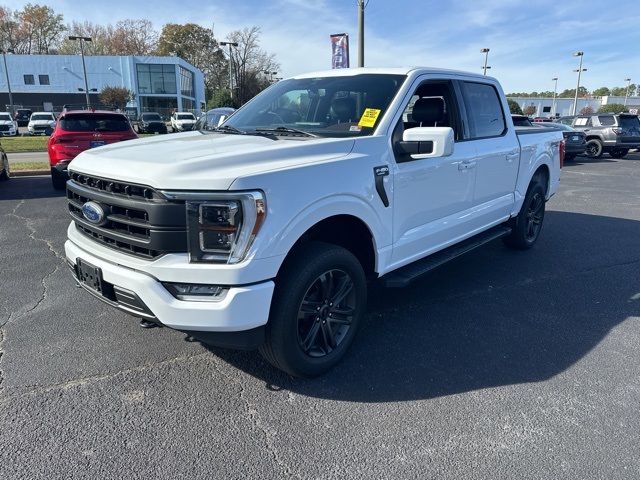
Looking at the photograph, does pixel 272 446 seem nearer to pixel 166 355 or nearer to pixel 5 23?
pixel 166 355

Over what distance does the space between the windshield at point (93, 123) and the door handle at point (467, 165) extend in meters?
8.09

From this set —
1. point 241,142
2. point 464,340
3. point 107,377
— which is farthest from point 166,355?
point 464,340

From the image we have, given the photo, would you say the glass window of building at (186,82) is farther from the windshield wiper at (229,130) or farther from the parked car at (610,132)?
the windshield wiper at (229,130)

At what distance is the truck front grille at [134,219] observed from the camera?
2.52 m

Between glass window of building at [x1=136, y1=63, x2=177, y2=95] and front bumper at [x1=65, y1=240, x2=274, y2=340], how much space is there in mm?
62221

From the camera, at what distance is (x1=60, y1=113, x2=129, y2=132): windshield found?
9.69 meters

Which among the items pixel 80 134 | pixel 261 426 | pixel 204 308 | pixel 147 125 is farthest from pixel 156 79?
pixel 261 426

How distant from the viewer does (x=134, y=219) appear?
2.71m

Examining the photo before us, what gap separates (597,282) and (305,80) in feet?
12.3

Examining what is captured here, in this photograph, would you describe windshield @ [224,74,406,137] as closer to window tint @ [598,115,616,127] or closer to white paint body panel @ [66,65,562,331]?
white paint body panel @ [66,65,562,331]

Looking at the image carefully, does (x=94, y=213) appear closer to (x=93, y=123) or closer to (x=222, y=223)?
(x=222, y=223)

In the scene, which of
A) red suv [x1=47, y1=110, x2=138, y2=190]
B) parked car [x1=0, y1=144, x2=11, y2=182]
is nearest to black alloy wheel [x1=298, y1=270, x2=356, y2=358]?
red suv [x1=47, y1=110, x2=138, y2=190]

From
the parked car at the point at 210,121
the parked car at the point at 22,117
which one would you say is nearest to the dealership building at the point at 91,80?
the parked car at the point at 22,117

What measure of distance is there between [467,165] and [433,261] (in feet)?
3.09
